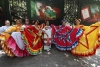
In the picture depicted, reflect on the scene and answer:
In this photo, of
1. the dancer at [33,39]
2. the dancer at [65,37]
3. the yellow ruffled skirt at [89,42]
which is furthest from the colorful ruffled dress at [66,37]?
the dancer at [33,39]

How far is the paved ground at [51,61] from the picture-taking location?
5508mm

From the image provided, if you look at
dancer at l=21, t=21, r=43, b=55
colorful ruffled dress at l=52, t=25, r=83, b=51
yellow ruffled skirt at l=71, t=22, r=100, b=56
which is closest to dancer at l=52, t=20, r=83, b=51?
colorful ruffled dress at l=52, t=25, r=83, b=51

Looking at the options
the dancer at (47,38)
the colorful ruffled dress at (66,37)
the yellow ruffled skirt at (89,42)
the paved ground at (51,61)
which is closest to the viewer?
the paved ground at (51,61)

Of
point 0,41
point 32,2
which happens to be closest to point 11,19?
point 32,2

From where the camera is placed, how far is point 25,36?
5.75 metres

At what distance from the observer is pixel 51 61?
18.5ft

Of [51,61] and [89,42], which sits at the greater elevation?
[89,42]

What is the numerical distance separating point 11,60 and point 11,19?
3.11 m

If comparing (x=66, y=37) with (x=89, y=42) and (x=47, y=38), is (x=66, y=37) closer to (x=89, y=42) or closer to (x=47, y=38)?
(x=47, y=38)

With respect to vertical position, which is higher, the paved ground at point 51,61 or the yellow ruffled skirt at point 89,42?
the yellow ruffled skirt at point 89,42

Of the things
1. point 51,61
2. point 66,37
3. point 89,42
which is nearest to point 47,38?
point 66,37

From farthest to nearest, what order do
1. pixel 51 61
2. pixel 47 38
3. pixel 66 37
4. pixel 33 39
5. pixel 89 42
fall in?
pixel 47 38
pixel 66 37
pixel 33 39
pixel 89 42
pixel 51 61

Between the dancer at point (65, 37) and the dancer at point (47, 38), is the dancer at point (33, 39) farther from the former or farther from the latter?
the dancer at point (65, 37)

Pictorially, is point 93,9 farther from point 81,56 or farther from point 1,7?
point 1,7
